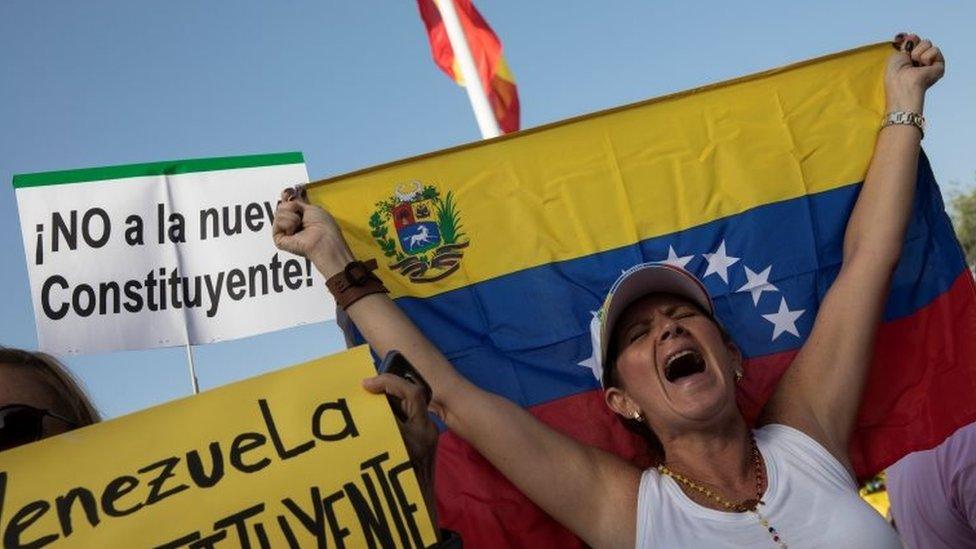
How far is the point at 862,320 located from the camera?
309cm

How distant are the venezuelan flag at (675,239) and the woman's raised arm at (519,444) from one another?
0.41 metres

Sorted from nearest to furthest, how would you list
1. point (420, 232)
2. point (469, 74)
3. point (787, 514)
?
1. point (787, 514)
2. point (420, 232)
3. point (469, 74)

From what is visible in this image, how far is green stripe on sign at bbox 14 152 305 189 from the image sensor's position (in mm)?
4070

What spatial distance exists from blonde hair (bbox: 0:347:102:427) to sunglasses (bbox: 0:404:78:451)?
146mm

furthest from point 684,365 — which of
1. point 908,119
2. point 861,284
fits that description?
point 908,119

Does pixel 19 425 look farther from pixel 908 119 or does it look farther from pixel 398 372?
pixel 908 119

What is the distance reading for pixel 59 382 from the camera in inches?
85.8

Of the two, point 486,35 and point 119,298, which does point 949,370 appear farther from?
point 486,35

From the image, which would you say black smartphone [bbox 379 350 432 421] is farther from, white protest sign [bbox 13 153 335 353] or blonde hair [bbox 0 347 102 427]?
white protest sign [bbox 13 153 335 353]

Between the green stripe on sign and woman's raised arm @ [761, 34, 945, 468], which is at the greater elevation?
the green stripe on sign

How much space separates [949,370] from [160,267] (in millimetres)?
3289

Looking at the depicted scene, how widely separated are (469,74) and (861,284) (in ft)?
15.1

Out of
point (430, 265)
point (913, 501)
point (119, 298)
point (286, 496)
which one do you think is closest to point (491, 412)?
point (430, 265)

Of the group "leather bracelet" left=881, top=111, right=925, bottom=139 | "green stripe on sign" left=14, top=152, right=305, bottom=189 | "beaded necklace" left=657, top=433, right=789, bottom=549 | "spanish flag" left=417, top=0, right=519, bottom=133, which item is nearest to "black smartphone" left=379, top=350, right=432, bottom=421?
"beaded necklace" left=657, top=433, right=789, bottom=549
